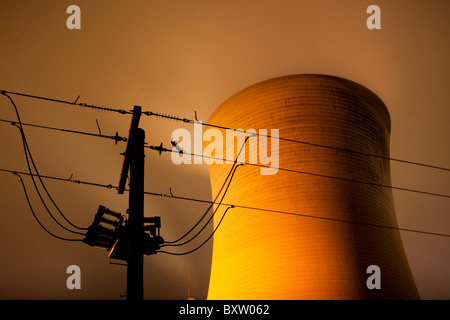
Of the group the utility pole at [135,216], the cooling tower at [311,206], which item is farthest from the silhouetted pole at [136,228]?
the cooling tower at [311,206]

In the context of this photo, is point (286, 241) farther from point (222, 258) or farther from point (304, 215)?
point (222, 258)

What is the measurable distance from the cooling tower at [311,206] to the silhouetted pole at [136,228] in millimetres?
2869

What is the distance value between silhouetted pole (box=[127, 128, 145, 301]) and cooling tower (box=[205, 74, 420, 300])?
287cm

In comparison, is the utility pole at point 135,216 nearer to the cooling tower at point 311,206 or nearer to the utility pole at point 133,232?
the utility pole at point 133,232

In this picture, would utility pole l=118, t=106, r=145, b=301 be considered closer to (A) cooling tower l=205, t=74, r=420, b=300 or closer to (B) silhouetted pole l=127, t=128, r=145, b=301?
(B) silhouetted pole l=127, t=128, r=145, b=301

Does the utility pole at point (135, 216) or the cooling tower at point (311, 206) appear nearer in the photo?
the utility pole at point (135, 216)

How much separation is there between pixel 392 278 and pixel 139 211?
407cm

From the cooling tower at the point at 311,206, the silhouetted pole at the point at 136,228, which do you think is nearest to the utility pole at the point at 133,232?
the silhouetted pole at the point at 136,228

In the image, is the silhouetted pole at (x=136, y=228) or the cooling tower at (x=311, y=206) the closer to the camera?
the silhouetted pole at (x=136, y=228)

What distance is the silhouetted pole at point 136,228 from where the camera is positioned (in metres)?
3.36

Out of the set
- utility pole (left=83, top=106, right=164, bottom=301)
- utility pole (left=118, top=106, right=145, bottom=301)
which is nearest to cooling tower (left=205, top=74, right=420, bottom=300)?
utility pole (left=83, top=106, right=164, bottom=301)

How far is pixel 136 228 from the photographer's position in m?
3.58
